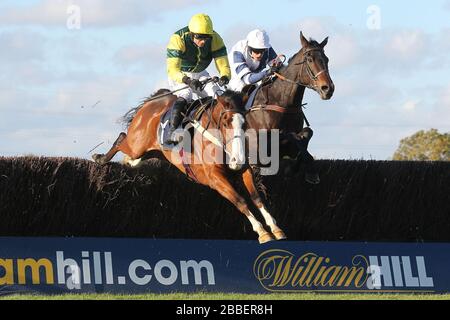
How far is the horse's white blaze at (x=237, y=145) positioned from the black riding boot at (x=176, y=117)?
3.72 feet

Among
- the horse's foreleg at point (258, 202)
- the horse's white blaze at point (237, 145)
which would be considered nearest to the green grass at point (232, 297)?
the horse's foreleg at point (258, 202)

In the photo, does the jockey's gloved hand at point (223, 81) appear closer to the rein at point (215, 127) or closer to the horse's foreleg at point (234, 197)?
the rein at point (215, 127)

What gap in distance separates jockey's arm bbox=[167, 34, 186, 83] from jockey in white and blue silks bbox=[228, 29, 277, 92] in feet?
2.48

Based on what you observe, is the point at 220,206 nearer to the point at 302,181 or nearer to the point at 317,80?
the point at 302,181

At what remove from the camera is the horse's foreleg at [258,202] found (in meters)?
12.7

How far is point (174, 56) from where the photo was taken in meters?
14.7

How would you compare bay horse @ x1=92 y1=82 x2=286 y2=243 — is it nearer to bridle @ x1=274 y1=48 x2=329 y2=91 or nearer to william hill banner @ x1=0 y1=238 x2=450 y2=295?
william hill banner @ x1=0 y1=238 x2=450 y2=295

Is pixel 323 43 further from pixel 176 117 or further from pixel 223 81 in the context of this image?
pixel 176 117

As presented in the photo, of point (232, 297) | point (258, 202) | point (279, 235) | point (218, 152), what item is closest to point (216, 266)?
point (232, 297)

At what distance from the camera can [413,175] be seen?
15203mm

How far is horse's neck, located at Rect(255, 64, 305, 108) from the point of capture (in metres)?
13.4
